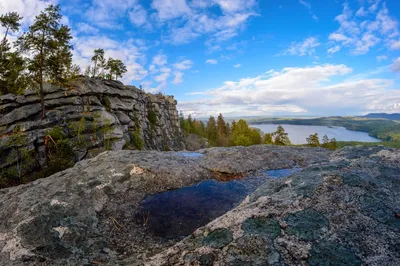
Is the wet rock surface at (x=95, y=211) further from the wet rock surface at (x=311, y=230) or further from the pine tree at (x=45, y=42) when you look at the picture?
the pine tree at (x=45, y=42)

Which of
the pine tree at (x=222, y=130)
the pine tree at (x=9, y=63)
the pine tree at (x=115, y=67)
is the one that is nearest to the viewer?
the pine tree at (x=9, y=63)

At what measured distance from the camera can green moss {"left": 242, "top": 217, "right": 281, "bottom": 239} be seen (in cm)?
325

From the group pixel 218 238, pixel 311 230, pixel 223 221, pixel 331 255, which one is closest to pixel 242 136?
pixel 223 221

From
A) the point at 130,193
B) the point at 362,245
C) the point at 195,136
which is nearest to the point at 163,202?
the point at 130,193

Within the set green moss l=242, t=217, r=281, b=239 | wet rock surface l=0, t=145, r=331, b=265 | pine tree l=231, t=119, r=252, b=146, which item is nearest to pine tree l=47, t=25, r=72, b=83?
wet rock surface l=0, t=145, r=331, b=265

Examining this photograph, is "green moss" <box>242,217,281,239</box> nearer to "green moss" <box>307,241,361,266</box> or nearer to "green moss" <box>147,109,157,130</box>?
"green moss" <box>307,241,361,266</box>

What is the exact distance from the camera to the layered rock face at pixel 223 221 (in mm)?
2977

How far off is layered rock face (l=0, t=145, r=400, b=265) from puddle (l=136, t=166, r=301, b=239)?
28 centimetres

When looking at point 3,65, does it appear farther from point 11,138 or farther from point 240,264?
point 240,264

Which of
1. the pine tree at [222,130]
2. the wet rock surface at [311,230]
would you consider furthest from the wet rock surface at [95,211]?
the pine tree at [222,130]

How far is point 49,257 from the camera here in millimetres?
4617

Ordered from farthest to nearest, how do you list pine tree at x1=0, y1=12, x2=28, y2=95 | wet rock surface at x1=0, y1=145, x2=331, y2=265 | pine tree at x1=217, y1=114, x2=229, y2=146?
pine tree at x1=217, y1=114, x2=229, y2=146 → pine tree at x1=0, y1=12, x2=28, y2=95 → wet rock surface at x1=0, y1=145, x2=331, y2=265

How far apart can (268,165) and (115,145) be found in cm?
2533

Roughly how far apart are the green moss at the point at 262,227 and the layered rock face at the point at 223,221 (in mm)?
16
